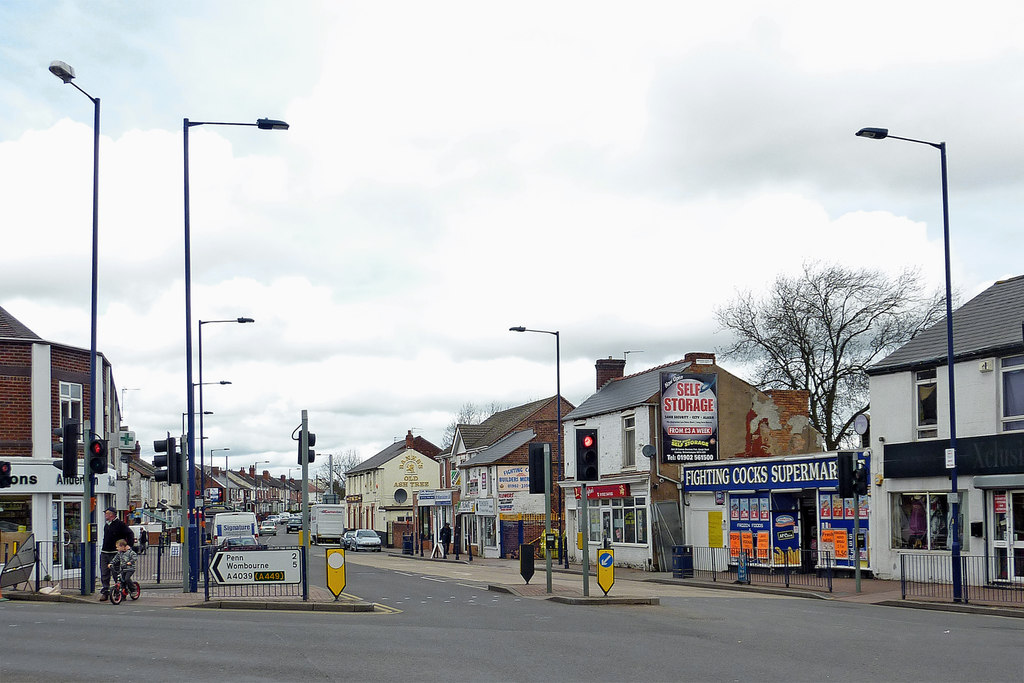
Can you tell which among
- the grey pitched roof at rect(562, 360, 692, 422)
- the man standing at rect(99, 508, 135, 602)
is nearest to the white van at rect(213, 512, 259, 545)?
the grey pitched roof at rect(562, 360, 692, 422)

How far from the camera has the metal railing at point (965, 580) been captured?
2405cm

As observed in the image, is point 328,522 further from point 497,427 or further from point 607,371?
point 607,371

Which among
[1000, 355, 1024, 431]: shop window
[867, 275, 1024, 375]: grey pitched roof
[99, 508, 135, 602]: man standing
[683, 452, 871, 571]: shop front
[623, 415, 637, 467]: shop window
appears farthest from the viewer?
[623, 415, 637, 467]: shop window

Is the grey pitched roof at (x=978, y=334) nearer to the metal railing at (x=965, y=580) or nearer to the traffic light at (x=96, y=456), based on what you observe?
the metal railing at (x=965, y=580)

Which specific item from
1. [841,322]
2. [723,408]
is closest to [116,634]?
[723,408]

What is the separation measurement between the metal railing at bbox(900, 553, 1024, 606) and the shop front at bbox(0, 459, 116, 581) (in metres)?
22.8

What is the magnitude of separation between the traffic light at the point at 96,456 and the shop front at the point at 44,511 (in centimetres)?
882

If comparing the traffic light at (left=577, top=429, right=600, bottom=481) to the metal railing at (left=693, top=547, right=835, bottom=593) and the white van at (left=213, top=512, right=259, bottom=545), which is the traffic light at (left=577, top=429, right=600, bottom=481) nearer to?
the metal railing at (left=693, top=547, right=835, bottom=593)

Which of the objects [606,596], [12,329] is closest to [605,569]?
[606,596]

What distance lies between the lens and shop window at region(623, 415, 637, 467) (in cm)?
4103

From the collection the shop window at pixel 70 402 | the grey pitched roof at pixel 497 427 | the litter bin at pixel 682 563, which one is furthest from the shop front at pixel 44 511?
the grey pitched roof at pixel 497 427

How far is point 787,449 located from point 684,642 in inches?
1036

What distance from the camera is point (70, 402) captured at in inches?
1372

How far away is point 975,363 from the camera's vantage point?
27750 millimetres
